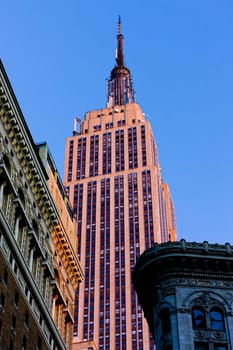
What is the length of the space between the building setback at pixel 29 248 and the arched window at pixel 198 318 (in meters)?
16.5

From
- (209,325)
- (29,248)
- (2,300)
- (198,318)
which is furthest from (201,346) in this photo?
(29,248)

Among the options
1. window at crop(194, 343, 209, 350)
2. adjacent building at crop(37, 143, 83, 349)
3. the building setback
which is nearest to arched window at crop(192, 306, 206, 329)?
window at crop(194, 343, 209, 350)

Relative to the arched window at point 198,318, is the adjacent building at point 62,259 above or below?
above

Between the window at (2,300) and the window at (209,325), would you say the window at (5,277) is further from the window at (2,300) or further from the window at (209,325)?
the window at (209,325)

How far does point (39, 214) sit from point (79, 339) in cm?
9685

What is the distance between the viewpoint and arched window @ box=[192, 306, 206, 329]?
70125mm

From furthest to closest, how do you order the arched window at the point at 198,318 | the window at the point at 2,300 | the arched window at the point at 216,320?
the arched window at the point at 216,320
the arched window at the point at 198,318
the window at the point at 2,300

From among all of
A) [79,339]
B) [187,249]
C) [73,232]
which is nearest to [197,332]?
[187,249]

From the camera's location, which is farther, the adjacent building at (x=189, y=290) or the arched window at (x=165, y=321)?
the arched window at (x=165, y=321)

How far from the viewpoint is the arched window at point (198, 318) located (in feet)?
230

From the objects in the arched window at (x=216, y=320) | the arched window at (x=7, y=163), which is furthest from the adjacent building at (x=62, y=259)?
Result: the arched window at (x=216, y=320)

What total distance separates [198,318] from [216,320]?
5.57 ft

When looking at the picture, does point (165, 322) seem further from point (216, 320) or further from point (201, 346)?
point (216, 320)

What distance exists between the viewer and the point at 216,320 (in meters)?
70.9
